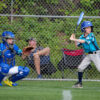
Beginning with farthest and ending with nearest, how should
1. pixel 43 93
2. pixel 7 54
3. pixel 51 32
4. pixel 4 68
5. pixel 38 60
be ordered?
pixel 51 32, pixel 38 60, pixel 7 54, pixel 4 68, pixel 43 93

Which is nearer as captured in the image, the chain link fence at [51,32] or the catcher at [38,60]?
the catcher at [38,60]

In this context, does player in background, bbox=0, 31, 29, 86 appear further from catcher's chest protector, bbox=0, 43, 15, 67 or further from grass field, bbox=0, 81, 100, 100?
grass field, bbox=0, 81, 100, 100

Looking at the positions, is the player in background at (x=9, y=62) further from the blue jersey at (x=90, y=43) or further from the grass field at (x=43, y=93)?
the blue jersey at (x=90, y=43)

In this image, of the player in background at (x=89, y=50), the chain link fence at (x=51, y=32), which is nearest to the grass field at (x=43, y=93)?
the player in background at (x=89, y=50)

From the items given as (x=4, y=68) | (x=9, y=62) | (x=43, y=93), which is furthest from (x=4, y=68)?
(x=43, y=93)

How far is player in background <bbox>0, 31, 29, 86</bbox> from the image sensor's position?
7.43 meters

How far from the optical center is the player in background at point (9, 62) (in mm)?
7434

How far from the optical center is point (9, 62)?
25.2ft

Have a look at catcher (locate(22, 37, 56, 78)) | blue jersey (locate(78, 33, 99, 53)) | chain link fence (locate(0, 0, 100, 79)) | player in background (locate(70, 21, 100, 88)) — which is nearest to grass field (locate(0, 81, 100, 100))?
player in background (locate(70, 21, 100, 88))

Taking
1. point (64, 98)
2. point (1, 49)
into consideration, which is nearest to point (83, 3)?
point (1, 49)

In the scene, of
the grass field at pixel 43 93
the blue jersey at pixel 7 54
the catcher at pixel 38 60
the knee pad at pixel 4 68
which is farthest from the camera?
the catcher at pixel 38 60

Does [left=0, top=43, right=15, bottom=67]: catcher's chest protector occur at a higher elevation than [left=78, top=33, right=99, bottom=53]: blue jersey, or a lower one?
lower

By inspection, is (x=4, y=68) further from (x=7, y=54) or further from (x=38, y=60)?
(x=38, y=60)

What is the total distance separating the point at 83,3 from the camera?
10.7m
